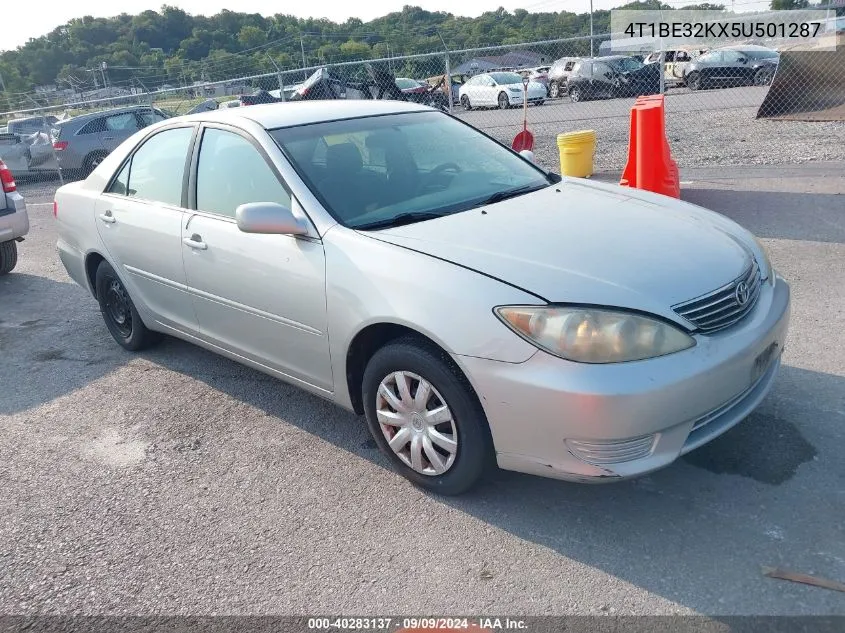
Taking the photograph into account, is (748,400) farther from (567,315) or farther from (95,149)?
(95,149)

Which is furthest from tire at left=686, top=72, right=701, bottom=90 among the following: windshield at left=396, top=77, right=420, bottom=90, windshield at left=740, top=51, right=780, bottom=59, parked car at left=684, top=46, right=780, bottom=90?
windshield at left=396, top=77, right=420, bottom=90

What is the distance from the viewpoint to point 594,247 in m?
3.11

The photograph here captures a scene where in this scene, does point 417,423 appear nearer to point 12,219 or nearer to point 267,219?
point 267,219

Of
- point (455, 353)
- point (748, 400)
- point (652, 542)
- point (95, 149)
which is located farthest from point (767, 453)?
point (95, 149)

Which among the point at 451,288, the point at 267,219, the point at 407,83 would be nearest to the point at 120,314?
the point at 267,219

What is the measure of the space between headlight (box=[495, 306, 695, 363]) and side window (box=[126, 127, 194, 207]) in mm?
2505

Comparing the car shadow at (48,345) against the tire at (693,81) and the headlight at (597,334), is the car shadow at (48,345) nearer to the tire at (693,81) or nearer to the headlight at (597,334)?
the headlight at (597,334)

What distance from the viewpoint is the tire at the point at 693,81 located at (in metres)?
24.8

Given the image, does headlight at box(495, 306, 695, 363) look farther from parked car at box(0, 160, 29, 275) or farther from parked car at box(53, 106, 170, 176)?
parked car at box(53, 106, 170, 176)

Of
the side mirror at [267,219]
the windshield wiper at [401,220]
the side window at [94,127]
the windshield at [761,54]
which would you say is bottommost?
the windshield wiper at [401,220]

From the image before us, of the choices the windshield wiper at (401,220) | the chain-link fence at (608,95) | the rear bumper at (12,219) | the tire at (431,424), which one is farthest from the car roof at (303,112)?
the chain-link fence at (608,95)

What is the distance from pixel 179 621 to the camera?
2.71 metres

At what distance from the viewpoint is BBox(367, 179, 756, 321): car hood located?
9.32ft

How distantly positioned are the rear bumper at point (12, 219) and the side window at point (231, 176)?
433cm
